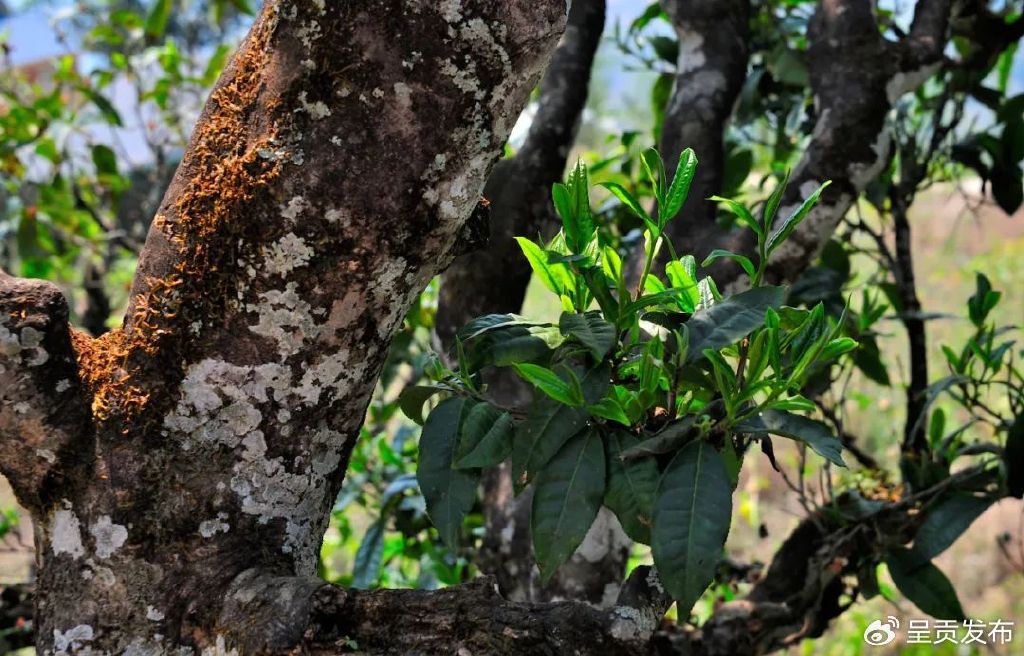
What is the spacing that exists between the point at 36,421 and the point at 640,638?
45cm

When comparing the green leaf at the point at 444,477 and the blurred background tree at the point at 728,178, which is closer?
the green leaf at the point at 444,477

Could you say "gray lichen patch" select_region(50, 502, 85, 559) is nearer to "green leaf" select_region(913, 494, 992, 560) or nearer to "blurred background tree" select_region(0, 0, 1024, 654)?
"blurred background tree" select_region(0, 0, 1024, 654)

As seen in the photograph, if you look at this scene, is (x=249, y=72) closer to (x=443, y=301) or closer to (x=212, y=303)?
(x=212, y=303)

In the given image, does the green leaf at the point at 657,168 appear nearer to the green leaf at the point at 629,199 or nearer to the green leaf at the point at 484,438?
the green leaf at the point at 629,199

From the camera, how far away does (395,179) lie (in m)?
0.65

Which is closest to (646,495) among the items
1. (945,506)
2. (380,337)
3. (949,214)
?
(380,337)

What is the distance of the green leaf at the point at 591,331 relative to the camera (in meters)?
0.62

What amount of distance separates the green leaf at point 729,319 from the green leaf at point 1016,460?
0.60 meters

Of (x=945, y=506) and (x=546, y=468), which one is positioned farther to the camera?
(x=945, y=506)

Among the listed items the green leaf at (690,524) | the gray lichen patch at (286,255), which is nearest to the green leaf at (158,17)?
the gray lichen patch at (286,255)

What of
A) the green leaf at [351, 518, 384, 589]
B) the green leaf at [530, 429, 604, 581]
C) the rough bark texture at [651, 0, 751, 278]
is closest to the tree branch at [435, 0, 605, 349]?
the rough bark texture at [651, 0, 751, 278]

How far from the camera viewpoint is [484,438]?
674 millimetres

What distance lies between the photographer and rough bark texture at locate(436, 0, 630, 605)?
3.59 ft

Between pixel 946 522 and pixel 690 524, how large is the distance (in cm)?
66
